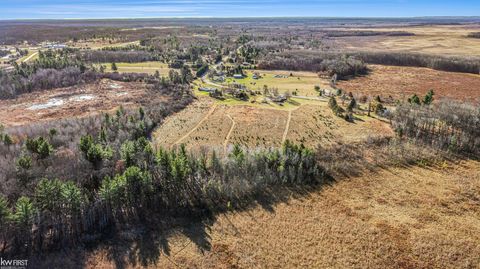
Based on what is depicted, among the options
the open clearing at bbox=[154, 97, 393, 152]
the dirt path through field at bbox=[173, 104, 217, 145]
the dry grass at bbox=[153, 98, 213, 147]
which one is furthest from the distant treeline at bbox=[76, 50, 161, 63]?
the dirt path through field at bbox=[173, 104, 217, 145]

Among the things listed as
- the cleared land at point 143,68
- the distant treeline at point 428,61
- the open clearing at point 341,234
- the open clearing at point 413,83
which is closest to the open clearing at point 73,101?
the cleared land at point 143,68

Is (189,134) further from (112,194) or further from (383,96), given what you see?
(383,96)

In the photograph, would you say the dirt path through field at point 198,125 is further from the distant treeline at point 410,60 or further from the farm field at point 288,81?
the distant treeline at point 410,60

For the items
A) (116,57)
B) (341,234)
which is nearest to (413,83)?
(341,234)

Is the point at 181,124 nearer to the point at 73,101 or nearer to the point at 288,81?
the point at 73,101

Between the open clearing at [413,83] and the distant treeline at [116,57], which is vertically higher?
the distant treeline at [116,57]

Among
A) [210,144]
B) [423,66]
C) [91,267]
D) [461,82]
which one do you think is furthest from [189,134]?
[423,66]

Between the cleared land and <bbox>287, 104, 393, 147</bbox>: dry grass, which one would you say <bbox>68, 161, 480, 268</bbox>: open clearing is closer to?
<bbox>287, 104, 393, 147</bbox>: dry grass
